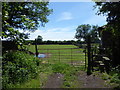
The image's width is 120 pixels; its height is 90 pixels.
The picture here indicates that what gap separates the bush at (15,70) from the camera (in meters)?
5.62

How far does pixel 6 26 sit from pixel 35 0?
35.1 feet

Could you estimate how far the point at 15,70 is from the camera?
613 cm

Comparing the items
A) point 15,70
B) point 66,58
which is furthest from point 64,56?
point 15,70

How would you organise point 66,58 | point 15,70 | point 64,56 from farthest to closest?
point 64,56 < point 66,58 < point 15,70

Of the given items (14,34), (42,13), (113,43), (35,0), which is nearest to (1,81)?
Result: (14,34)

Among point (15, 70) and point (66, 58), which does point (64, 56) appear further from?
point (15, 70)

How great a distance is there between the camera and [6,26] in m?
4.18

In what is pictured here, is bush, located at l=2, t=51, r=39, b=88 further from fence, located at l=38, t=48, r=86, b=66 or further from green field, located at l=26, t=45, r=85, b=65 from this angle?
fence, located at l=38, t=48, r=86, b=66

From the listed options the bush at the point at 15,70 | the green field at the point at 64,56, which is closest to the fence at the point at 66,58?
the green field at the point at 64,56

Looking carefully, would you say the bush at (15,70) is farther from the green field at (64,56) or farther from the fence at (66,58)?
the fence at (66,58)

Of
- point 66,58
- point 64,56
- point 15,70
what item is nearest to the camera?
point 15,70

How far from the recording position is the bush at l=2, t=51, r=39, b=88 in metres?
5.62

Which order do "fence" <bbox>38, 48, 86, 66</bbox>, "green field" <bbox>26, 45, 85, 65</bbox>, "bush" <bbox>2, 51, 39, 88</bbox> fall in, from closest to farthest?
1. "bush" <bbox>2, 51, 39, 88</bbox>
2. "green field" <bbox>26, 45, 85, 65</bbox>
3. "fence" <bbox>38, 48, 86, 66</bbox>

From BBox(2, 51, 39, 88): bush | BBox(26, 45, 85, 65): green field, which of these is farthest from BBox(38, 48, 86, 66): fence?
BBox(2, 51, 39, 88): bush
